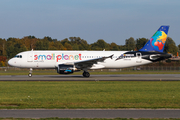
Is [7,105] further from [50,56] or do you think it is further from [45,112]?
[50,56]

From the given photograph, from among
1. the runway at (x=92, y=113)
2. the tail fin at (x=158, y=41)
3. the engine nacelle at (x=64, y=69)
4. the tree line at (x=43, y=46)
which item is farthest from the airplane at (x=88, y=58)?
the tree line at (x=43, y=46)

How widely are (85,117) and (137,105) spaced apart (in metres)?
3.79

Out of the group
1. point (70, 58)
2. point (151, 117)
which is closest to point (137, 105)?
point (151, 117)

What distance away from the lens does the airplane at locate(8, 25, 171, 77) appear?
35.8 metres

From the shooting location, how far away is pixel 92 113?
1086 cm

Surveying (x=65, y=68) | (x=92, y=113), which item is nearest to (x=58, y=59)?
(x=65, y=68)

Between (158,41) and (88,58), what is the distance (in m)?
11.4

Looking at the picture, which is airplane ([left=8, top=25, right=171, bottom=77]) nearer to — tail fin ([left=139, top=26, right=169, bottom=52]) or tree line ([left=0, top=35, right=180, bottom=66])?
tail fin ([left=139, top=26, right=169, bottom=52])

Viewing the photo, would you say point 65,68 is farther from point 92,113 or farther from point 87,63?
point 92,113

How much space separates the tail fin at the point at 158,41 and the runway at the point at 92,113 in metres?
28.2

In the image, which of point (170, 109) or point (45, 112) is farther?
point (170, 109)

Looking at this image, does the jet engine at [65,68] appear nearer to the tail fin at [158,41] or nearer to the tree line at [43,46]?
the tail fin at [158,41]

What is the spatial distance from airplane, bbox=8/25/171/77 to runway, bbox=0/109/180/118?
73.5ft

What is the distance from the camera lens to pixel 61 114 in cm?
1063
